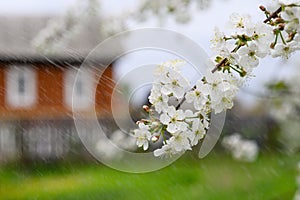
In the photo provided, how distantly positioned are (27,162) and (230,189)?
233 cm

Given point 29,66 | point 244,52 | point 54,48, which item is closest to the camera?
point 244,52

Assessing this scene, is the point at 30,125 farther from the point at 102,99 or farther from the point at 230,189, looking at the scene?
the point at 230,189

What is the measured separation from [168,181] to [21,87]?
5582mm

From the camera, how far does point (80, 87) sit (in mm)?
10172

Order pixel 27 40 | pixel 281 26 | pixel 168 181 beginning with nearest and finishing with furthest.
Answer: pixel 281 26 → pixel 168 181 → pixel 27 40

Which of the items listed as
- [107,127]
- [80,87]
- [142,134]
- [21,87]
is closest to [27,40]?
[21,87]

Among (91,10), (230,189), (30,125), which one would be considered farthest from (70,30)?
(30,125)

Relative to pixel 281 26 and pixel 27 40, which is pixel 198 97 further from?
pixel 27 40

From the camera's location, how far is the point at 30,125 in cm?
693

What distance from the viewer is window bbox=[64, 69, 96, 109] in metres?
9.64

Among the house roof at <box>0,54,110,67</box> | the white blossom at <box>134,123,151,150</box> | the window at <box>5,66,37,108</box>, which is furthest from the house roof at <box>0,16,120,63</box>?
the white blossom at <box>134,123,151,150</box>

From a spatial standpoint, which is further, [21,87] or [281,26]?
[21,87]

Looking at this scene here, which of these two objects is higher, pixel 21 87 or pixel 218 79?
pixel 21 87

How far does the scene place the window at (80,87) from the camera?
964cm
